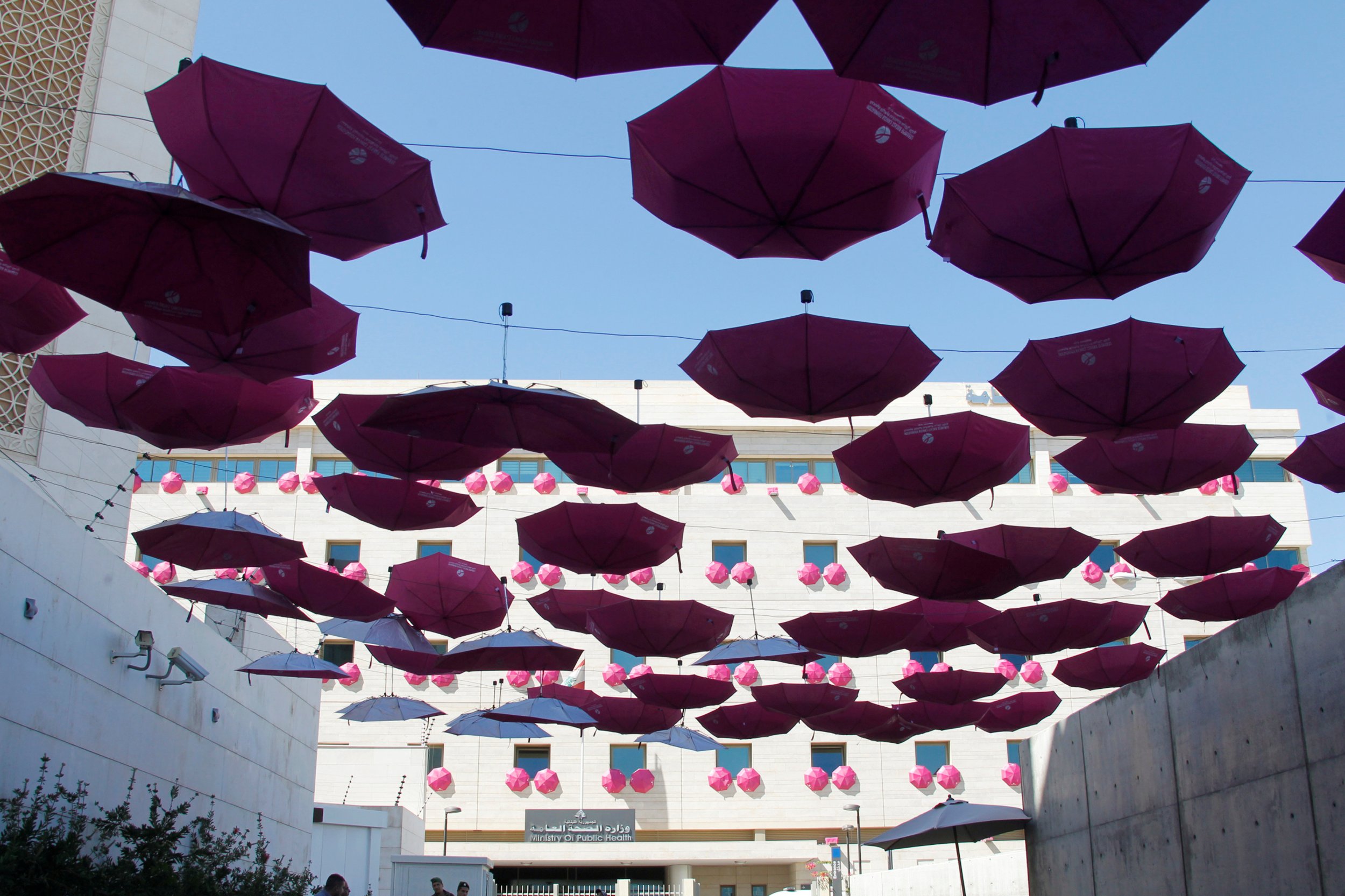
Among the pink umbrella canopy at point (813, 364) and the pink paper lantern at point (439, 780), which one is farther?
the pink paper lantern at point (439, 780)

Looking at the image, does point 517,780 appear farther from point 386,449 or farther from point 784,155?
point 784,155

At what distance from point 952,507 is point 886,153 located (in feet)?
94.7

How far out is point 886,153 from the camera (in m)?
6.85

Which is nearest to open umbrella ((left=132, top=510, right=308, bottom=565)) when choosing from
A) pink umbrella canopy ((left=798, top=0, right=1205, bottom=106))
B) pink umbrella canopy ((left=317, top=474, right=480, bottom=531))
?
pink umbrella canopy ((left=317, top=474, right=480, bottom=531))

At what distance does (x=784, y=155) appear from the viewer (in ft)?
22.1

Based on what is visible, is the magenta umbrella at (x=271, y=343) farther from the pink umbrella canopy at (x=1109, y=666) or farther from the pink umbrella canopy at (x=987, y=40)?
the pink umbrella canopy at (x=1109, y=666)

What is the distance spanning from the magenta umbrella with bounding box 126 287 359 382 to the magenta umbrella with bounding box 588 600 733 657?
6368 millimetres

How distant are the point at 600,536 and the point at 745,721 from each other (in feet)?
23.8

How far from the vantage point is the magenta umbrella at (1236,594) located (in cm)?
1347

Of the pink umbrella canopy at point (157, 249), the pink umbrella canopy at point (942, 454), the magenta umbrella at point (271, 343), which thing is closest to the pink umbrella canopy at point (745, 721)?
the pink umbrella canopy at point (942, 454)

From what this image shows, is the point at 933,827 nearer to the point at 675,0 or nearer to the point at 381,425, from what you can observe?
the point at 381,425

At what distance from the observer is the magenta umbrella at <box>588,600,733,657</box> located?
46.9ft

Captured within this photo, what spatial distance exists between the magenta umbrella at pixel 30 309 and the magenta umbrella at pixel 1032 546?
8.86 metres

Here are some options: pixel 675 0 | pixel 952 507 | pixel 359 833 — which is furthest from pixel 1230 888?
pixel 952 507
